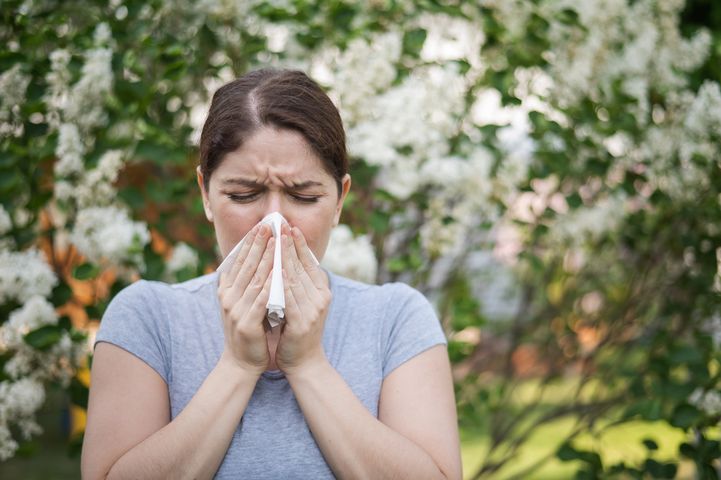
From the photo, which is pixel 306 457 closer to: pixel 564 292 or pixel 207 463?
pixel 207 463

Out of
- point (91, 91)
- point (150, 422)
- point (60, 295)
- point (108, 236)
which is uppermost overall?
point (91, 91)

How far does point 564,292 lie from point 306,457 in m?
2.57

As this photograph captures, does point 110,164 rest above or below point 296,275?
below

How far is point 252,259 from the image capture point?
1.67 meters

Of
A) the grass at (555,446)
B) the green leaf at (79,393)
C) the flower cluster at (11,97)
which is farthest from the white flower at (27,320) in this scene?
the grass at (555,446)

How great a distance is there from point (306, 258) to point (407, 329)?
Result: 320 millimetres

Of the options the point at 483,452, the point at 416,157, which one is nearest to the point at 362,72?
the point at 416,157

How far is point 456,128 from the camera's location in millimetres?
3199

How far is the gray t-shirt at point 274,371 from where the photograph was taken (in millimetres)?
1729

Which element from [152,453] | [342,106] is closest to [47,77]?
[342,106]

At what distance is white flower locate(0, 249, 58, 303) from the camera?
2.42 meters

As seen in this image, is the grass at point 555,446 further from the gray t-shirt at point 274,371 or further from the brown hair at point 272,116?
the brown hair at point 272,116

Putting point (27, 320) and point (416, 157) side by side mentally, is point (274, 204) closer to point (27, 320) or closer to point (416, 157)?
point (27, 320)

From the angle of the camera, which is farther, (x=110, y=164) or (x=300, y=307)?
(x=110, y=164)
